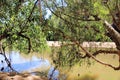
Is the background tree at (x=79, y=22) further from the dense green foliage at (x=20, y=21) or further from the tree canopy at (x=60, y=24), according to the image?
the dense green foliage at (x=20, y=21)

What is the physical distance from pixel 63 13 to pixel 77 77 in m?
8.42

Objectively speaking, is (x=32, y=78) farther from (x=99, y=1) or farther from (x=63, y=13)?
(x=99, y=1)

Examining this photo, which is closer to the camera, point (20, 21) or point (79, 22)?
point (20, 21)

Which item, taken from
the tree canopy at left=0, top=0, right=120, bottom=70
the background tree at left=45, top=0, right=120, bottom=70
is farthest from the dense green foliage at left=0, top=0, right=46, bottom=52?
the background tree at left=45, top=0, right=120, bottom=70

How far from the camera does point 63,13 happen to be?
8.90m

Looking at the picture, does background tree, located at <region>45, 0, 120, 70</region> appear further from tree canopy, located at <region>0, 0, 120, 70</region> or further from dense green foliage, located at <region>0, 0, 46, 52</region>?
dense green foliage, located at <region>0, 0, 46, 52</region>

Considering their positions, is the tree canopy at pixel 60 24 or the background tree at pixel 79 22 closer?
the tree canopy at pixel 60 24

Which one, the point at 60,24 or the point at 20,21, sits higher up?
the point at 20,21

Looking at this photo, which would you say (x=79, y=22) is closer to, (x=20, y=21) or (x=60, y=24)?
(x=60, y=24)

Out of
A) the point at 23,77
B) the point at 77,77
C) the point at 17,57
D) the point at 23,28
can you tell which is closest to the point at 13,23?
the point at 23,28

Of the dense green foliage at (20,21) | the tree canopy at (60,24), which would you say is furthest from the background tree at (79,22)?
the dense green foliage at (20,21)

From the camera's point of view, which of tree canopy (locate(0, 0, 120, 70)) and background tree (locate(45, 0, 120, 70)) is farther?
background tree (locate(45, 0, 120, 70))

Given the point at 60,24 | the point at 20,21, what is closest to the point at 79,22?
the point at 60,24

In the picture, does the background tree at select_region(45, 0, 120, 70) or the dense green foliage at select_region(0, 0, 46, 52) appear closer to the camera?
the dense green foliage at select_region(0, 0, 46, 52)
